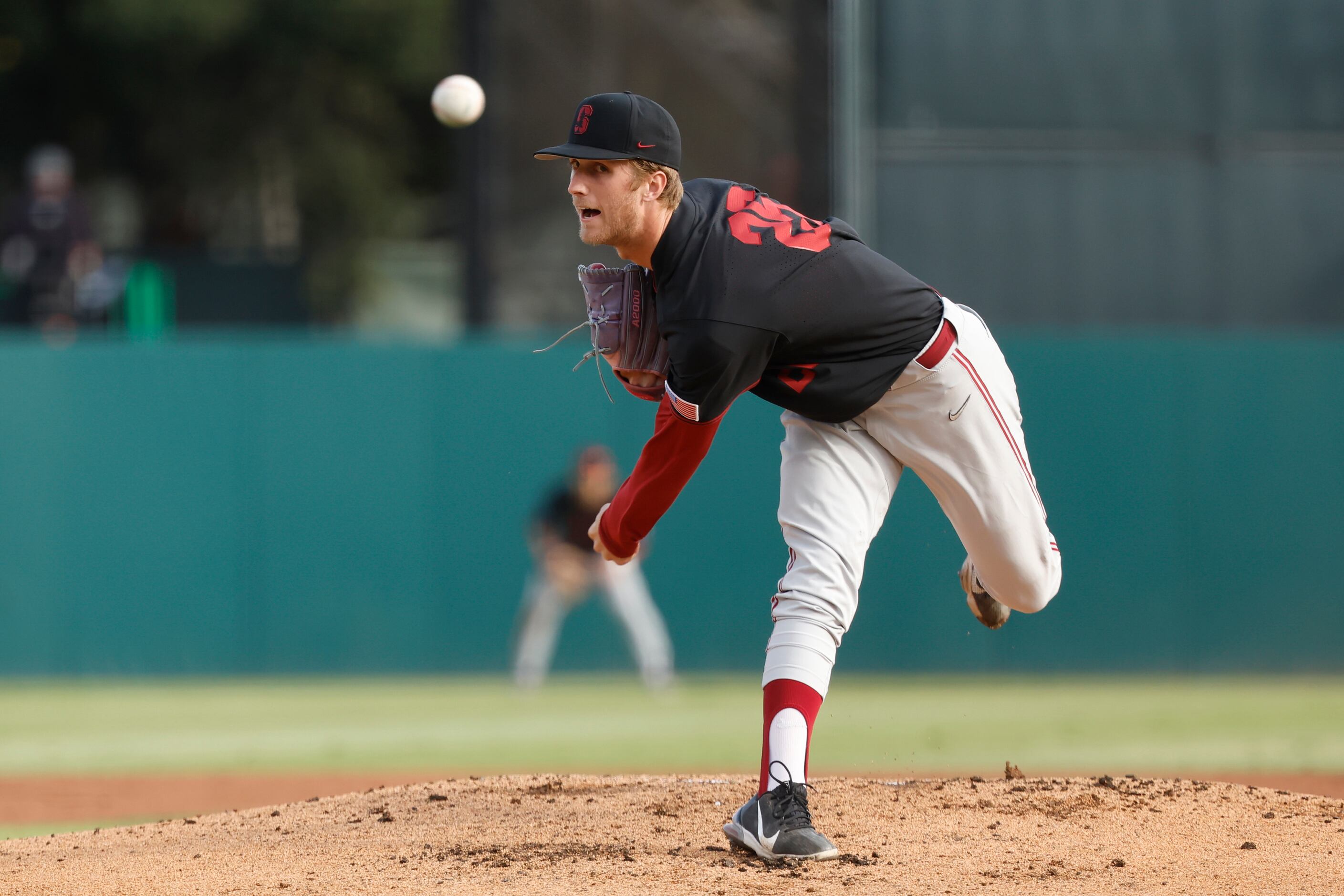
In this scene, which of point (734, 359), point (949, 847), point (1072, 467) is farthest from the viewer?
point (1072, 467)

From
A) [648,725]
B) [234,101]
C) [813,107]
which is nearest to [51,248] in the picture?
[813,107]

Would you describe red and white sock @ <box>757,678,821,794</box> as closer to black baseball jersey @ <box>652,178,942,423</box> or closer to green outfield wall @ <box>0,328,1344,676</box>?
black baseball jersey @ <box>652,178,942,423</box>

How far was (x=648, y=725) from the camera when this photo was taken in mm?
8414

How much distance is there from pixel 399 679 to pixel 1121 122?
21.3ft

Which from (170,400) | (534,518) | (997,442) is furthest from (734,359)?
(170,400)

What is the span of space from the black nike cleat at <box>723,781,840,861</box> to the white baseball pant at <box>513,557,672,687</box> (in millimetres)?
6076

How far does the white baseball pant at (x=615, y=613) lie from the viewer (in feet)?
32.1

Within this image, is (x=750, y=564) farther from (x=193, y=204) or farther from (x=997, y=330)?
(x=193, y=204)

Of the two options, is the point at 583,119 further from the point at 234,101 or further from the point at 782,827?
the point at 234,101

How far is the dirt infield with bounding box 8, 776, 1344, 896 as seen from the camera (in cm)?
348

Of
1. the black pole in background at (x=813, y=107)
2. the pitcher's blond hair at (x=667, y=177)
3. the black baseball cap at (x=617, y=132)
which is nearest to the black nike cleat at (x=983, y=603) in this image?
the pitcher's blond hair at (x=667, y=177)

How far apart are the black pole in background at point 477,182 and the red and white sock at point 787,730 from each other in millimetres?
8547

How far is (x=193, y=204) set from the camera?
2162cm

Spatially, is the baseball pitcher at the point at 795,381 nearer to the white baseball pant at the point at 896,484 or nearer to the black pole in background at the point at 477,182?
the white baseball pant at the point at 896,484
